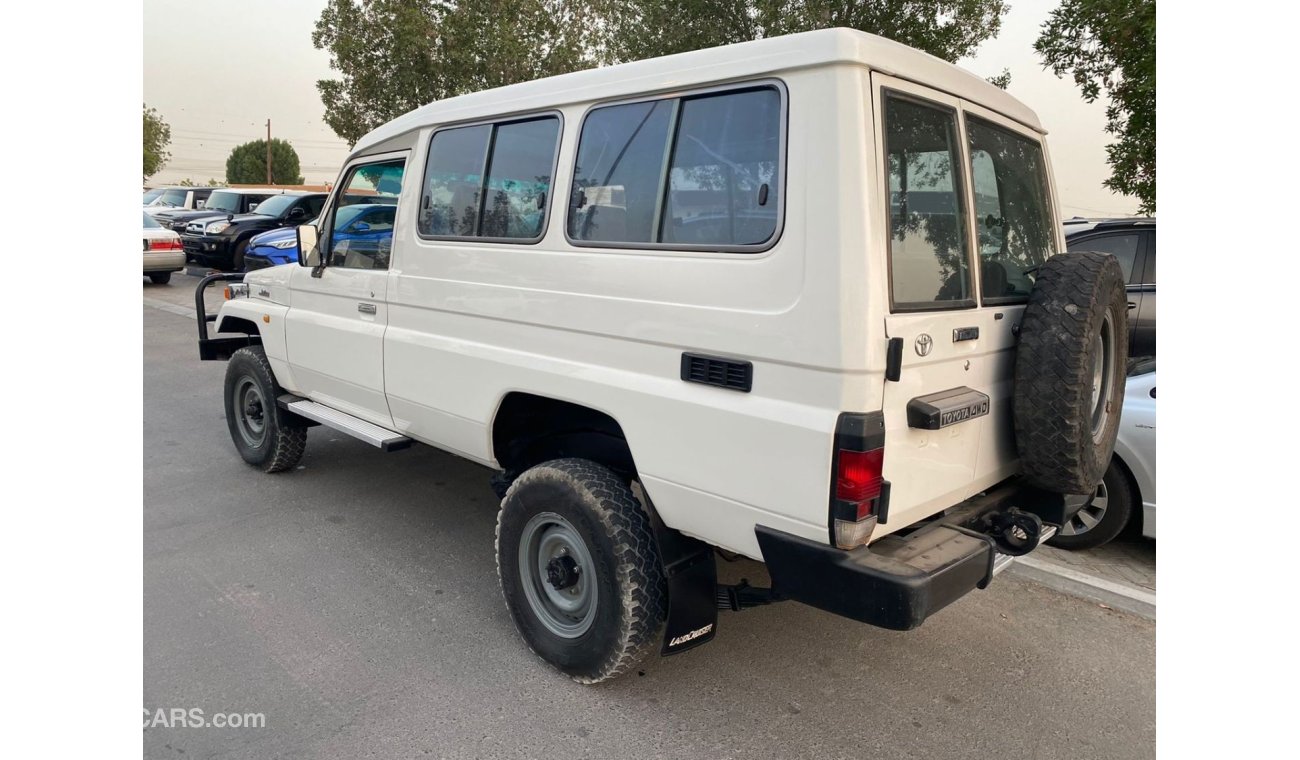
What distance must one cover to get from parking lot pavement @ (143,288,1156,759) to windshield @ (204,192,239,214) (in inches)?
612

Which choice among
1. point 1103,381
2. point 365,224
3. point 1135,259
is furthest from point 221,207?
point 1103,381

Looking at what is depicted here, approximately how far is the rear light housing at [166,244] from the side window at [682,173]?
15.1m

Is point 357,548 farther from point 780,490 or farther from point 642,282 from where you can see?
point 780,490

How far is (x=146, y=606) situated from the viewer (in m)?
3.78

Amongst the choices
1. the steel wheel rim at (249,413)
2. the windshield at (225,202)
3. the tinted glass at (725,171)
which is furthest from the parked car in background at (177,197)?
the tinted glass at (725,171)

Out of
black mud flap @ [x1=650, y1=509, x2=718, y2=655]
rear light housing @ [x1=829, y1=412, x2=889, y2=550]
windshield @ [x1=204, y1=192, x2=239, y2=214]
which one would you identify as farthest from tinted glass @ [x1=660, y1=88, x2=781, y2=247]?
windshield @ [x1=204, y1=192, x2=239, y2=214]

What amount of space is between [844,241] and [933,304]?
18.5 inches

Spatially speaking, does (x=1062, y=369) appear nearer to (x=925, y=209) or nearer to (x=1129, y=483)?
(x=925, y=209)

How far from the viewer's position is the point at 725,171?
2768mm

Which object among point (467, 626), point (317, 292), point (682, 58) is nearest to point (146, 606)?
point (467, 626)

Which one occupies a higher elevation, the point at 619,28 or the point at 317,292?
the point at 619,28

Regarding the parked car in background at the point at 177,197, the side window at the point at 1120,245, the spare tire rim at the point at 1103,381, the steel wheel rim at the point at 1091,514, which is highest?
the parked car in background at the point at 177,197

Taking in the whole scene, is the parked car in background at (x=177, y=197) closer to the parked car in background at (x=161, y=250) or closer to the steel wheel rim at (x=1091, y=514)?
the parked car in background at (x=161, y=250)

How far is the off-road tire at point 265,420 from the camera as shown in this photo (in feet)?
17.6
